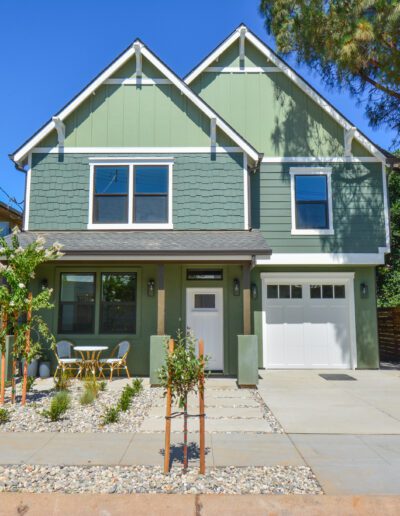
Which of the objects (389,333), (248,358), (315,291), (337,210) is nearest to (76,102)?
(337,210)

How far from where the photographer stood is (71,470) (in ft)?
14.6

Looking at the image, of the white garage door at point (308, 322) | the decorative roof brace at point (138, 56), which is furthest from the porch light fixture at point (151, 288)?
the decorative roof brace at point (138, 56)

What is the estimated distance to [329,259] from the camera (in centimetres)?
1152

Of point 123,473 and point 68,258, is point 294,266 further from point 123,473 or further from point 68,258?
point 123,473

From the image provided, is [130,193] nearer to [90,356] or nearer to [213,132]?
[213,132]

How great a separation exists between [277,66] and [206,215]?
500cm

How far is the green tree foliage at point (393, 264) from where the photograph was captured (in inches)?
686

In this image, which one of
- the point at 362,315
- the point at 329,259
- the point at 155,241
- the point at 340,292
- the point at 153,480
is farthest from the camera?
the point at 340,292

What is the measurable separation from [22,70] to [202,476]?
11611 millimetres

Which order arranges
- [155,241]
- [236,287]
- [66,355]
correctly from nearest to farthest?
1. [155,241]
2. [66,355]
3. [236,287]

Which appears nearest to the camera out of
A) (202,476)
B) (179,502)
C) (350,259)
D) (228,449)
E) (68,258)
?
(179,502)

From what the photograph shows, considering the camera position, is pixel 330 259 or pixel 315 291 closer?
pixel 330 259

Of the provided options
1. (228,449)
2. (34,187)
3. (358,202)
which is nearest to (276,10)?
(358,202)

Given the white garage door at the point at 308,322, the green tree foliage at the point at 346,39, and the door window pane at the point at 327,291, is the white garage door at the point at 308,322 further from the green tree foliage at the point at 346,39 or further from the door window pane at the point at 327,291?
the green tree foliage at the point at 346,39
